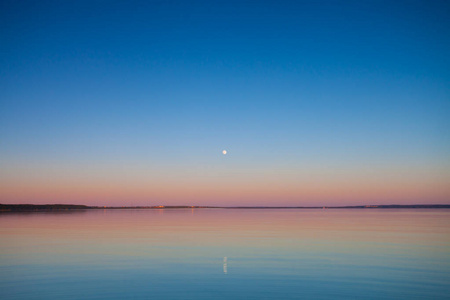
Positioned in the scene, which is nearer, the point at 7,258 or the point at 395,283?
the point at 395,283

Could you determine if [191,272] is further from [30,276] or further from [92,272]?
[30,276]

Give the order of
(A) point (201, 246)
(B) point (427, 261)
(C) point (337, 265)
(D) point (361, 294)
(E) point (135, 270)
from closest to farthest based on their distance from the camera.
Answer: (D) point (361, 294) < (E) point (135, 270) < (C) point (337, 265) < (B) point (427, 261) < (A) point (201, 246)

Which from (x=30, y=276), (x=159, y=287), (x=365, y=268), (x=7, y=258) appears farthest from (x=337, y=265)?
(x=7, y=258)

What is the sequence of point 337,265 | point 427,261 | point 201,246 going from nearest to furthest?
point 337,265
point 427,261
point 201,246

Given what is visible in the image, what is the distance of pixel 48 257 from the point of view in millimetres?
27641

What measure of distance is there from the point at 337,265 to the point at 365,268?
67.2 inches

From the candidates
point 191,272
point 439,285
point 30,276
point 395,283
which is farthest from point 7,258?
point 439,285

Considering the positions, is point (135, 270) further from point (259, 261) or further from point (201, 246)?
point (201, 246)

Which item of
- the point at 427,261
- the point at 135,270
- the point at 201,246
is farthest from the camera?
the point at 201,246

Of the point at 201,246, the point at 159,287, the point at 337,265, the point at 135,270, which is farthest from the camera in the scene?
the point at 201,246

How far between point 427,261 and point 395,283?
8467mm

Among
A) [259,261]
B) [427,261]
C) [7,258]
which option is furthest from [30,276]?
[427,261]

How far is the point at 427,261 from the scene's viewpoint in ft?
85.8

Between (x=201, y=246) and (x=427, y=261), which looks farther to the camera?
(x=201, y=246)
